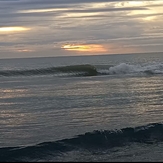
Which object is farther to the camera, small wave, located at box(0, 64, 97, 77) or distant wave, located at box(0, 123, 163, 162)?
small wave, located at box(0, 64, 97, 77)

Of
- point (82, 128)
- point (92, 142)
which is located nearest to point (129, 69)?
point (82, 128)

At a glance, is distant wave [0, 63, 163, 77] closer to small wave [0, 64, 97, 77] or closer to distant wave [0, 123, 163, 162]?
small wave [0, 64, 97, 77]

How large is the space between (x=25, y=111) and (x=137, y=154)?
8858mm

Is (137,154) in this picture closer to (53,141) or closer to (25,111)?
(53,141)

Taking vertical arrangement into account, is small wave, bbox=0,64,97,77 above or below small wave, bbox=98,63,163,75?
above

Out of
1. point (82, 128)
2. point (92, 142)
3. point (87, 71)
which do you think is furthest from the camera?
point (87, 71)

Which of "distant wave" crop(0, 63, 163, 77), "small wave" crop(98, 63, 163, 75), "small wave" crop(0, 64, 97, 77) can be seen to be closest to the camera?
"small wave" crop(0, 64, 97, 77)

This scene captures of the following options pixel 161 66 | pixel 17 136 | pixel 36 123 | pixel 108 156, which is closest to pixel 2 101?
pixel 36 123

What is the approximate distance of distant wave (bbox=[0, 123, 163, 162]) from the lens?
11.7 meters

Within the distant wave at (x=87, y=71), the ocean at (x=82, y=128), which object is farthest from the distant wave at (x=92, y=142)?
the distant wave at (x=87, y=71)

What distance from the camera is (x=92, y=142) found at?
12922mm

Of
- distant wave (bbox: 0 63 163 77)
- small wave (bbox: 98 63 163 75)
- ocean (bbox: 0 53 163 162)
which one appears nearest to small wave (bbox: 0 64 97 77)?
distant wave (bbox: 0 63 163 77)

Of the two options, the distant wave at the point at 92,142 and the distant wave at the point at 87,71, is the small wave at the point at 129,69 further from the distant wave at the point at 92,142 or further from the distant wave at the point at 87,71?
the distant wave at the point at 92,142

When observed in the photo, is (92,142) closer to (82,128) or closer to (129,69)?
(82,128)
